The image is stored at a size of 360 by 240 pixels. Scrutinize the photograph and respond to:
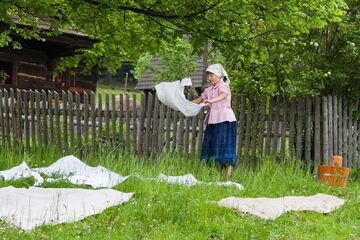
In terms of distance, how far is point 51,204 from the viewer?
4.91 m

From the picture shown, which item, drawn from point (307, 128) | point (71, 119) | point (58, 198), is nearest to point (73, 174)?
point (58, 198)

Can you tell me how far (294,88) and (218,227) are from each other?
17.7ft

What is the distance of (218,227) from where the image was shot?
15.3ft

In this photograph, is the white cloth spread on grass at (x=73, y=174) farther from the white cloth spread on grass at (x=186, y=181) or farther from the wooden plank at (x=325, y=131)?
the wooden plank at (x=325, y=131)

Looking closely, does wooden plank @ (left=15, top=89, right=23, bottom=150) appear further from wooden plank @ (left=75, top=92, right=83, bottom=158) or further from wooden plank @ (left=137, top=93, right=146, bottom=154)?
wooden plank @ (left=137, top=93, right=146, bottom=154)

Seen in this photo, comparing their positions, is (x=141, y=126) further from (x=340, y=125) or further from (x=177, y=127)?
(x=340, y=125)

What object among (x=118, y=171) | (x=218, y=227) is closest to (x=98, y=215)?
(x=218, y=227)

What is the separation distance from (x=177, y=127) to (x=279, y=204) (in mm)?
4342

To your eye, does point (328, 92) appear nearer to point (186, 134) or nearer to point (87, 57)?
point (186, 134)

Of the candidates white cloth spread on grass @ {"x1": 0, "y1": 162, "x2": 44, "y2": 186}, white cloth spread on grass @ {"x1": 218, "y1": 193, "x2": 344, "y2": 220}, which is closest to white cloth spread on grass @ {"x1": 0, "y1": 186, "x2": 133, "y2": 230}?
white cloth spread on grass @ {"x1": 0, "y1": 162, "x2": 44, "y2": 186}

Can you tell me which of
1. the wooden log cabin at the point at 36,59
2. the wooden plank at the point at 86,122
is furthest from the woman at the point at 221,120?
the wooden log cabin at the point at 36,59

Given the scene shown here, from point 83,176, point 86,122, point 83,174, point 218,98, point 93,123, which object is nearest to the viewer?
point 83,176

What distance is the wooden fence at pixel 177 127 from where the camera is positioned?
910cm

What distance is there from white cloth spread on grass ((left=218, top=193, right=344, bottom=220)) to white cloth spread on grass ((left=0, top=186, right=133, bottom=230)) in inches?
43.4
